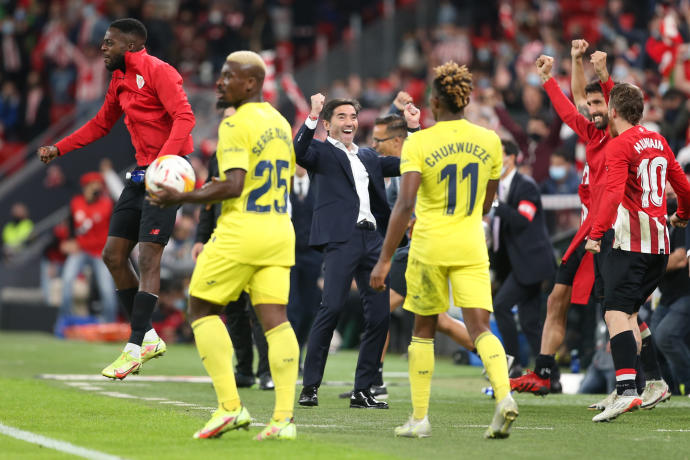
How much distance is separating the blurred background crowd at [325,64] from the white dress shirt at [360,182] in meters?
4.88

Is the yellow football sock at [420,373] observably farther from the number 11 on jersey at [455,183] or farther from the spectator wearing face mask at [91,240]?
the spectator wearing face mask at [91,240]

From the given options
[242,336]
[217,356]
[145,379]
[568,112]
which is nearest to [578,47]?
[568,112]

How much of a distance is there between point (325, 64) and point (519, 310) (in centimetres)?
1527

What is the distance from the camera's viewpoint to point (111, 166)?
22.7 metres

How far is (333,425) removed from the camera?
316 inches

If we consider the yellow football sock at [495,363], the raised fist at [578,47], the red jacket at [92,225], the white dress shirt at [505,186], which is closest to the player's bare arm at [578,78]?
the raised fist at [578,47]

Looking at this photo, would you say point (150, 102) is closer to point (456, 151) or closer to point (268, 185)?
point (268, 185)

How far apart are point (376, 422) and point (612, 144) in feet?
8.44

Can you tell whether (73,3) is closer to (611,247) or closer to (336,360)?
(336,360)

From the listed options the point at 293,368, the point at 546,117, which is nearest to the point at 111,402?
the point at 293,368

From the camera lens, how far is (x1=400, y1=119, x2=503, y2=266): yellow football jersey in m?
7.18

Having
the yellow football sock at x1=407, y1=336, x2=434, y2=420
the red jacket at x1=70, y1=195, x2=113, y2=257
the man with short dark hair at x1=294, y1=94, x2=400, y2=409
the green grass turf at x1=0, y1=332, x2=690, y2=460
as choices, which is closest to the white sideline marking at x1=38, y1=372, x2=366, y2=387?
the green grass turf at x1=0, y1=332, x2=690, y2=460

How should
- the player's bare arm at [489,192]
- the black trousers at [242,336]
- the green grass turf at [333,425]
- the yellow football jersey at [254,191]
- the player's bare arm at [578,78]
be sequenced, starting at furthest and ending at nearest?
the black trousers at [242,336] < the player's bare arm at [578,78] < the player's bare arm at [489,192] < the yellow football jersey at [254,191] < the green grass turf at [333,425]

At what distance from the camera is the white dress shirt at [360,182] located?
9.50 metres
